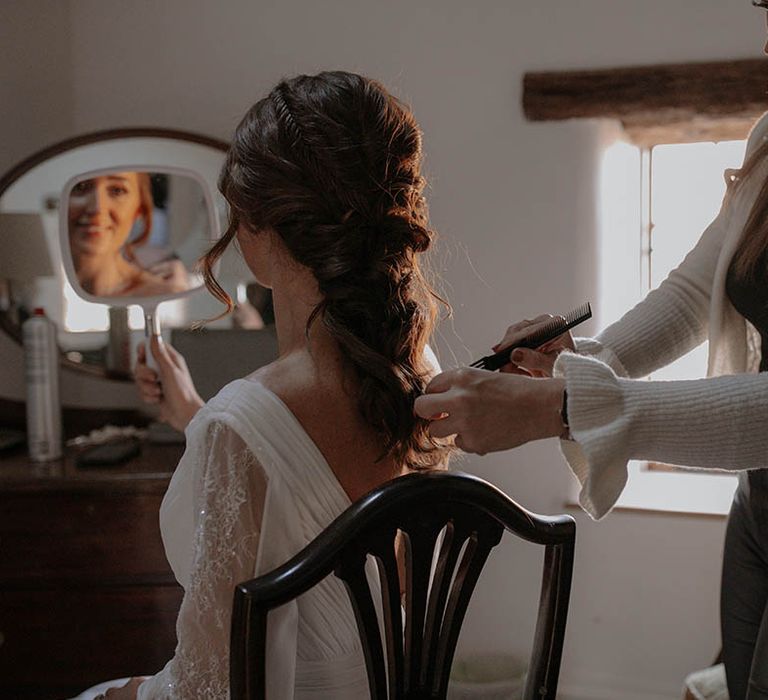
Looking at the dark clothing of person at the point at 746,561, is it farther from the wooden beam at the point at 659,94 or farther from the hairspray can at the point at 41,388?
the hairspray can at the point at 41,388

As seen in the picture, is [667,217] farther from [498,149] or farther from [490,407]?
[490,407]

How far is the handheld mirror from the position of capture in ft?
7.02

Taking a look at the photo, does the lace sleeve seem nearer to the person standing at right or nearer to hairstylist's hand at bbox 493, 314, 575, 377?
the person standing at right

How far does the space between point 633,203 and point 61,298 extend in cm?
146

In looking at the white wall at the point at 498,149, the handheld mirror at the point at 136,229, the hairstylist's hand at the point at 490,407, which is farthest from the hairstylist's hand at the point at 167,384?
the hairstylist's hand at the point at 490,407

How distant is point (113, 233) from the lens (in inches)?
86.3

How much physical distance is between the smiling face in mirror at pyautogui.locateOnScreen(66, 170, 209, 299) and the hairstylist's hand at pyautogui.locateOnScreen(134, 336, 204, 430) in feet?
1.07

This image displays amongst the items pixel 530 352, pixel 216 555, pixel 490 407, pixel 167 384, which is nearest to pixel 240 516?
pixel 216 555

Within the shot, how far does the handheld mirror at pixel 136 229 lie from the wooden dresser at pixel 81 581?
1.47 feet

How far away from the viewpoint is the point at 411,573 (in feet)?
2.99

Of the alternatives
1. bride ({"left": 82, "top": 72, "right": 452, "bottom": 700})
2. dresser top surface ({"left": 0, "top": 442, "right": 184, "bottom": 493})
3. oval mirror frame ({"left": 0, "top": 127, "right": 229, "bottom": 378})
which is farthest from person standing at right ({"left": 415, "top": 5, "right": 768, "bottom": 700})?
oval mirror frame ({"left": 0, "top": 127, "right": 229, "bottom": 378})

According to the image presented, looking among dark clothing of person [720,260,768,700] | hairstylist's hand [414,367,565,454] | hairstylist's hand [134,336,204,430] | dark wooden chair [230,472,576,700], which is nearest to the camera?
dark wooden chair [230,472,576,700]

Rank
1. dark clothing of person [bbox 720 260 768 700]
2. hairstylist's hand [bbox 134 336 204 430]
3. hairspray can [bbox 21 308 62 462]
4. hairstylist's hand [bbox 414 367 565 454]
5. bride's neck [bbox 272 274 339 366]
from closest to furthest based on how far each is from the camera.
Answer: hairstylist's hand [bbox 414 367 565 454] → bride's neck [bbox 272 274 339 366] → dark clothing of person [bbox 720 260 768 700] → hairstylist's hand [bbox 134 336 204 430] → hairspray can [bbox 21 308 62 462]

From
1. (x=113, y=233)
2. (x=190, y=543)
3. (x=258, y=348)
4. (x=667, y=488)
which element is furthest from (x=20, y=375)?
(x=667, y=488)
